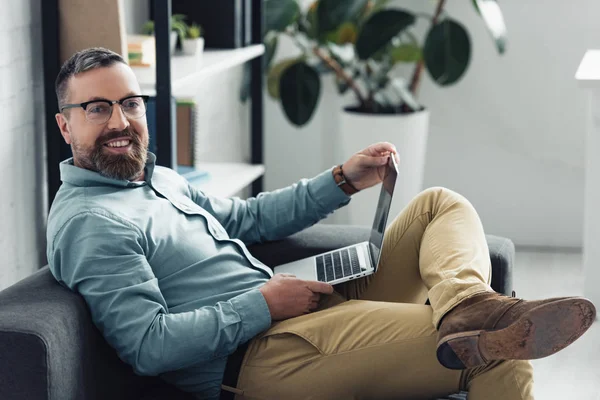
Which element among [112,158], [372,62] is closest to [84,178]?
[112,158]

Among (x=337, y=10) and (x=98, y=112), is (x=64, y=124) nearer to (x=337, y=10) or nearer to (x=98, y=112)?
(x=98, y=112)

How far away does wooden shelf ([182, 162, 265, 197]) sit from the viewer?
2.79m

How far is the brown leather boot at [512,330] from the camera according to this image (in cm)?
154

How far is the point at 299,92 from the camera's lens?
3.62 metres

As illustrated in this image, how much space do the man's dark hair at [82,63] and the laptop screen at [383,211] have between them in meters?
0.63

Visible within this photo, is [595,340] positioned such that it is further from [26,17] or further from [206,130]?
[26,17]

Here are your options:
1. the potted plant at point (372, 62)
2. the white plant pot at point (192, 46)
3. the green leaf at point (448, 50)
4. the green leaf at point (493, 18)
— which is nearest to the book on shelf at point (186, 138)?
the white plant pot at point (192, 46)

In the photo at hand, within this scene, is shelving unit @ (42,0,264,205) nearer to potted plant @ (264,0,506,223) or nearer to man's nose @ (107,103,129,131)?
man's nose @ (107,103,129,131)

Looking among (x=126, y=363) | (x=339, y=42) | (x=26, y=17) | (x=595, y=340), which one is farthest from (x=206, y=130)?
(x=126, y=363)

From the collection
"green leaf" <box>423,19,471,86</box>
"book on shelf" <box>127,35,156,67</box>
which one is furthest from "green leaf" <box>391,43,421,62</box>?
"book on shelf" <box>127,35,156,67</box>

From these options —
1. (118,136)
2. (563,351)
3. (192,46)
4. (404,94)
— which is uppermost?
(192,46)

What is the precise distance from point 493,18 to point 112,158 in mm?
2023

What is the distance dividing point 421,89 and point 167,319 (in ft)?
8.24

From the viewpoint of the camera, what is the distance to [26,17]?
7.02 feet
